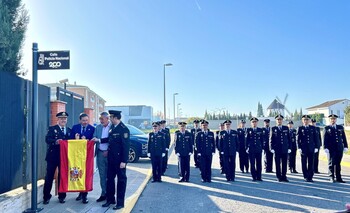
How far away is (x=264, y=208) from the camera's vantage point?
278 inches

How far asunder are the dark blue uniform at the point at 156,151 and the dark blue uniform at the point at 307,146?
4480 millimetres

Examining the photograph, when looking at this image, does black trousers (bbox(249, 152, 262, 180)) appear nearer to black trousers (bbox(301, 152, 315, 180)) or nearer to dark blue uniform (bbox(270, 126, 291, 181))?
dark blue uniform (bbox(270, 126, 291, 181))

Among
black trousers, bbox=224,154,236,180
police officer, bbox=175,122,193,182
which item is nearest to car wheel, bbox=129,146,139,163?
police officer, bbox=175,122,193,182

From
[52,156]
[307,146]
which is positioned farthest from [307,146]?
[52,156]

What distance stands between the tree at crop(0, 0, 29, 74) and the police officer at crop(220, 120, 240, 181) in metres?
6.51

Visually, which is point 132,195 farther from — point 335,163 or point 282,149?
point 335,163

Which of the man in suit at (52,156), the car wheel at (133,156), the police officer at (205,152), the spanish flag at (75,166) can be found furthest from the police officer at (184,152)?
the car wheel at (133,156)

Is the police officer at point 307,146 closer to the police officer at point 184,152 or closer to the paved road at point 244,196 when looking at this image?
the paved road at point 244,196

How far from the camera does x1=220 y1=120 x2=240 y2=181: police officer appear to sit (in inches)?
414

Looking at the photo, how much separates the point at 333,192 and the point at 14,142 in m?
7.68

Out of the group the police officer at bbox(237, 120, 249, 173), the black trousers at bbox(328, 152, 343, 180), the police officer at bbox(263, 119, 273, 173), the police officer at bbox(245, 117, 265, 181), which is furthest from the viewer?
the police officer at bbox(237, 120, 249, 173)

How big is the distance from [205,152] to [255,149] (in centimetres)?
172

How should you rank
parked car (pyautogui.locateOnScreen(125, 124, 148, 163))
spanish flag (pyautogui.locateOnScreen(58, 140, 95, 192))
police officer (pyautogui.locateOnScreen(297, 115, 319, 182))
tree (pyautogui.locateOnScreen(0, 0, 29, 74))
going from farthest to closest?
parked car (pyautogui.locateOnScreen(125, 124, 148, 163)) < police officer (pyautogui.locateOnScreen(297, 115, 319, 182)) < spanish flag (pyautogui.locateOnScreen(58, 140, 95, 192)) < tree (pyautogui.locateOnScreen(0, 0, 29, 74))

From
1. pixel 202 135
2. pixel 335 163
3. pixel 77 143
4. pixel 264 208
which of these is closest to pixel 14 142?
pixel 77 143
